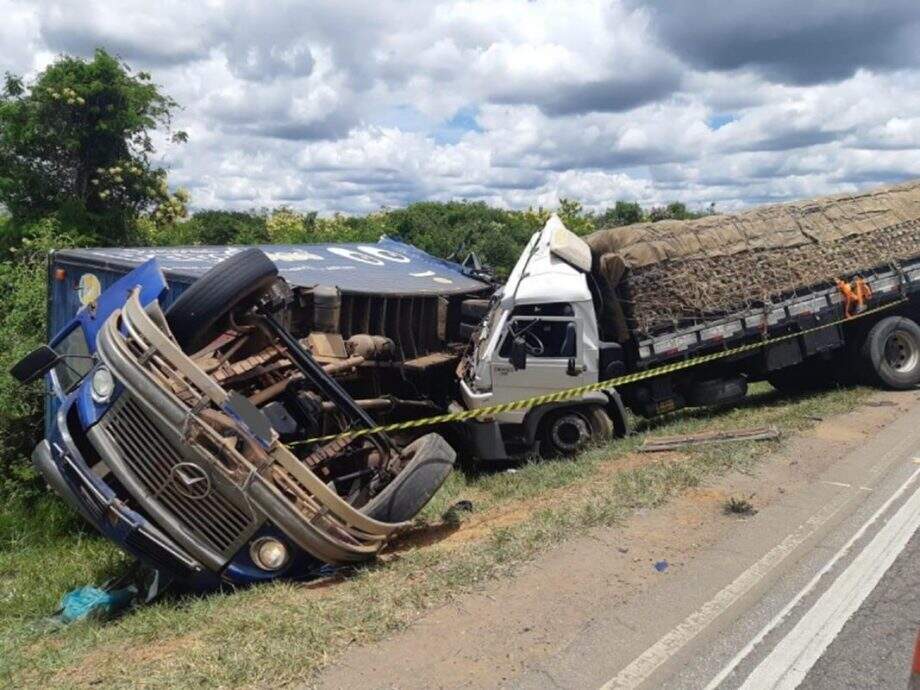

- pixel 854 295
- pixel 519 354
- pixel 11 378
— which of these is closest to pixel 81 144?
pixel 11 378

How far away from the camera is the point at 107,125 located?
17.1 meters

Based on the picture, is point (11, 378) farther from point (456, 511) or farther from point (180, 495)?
point (456, 511)

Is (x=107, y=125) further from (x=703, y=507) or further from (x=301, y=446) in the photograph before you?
(x=703, y=507)

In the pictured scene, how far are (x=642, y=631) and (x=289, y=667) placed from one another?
1.79 meters

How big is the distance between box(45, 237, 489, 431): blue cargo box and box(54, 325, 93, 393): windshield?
0.99 meters

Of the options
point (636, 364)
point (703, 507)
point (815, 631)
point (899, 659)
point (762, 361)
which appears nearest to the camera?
point (899, 659)

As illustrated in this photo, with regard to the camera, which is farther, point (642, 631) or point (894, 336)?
point (894, 336)

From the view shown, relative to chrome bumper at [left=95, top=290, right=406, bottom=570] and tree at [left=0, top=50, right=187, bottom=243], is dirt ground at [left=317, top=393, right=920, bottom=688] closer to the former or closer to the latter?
chrome bumper at [left=95, top=290, right=406, bottom=570]

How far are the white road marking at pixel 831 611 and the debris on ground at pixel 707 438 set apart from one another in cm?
244

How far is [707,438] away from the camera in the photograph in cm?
877

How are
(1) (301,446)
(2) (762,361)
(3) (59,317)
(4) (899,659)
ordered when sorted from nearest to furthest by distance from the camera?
(4) (899,659) → (1) (301,446) → (3) (59,317) → (2) (762,361)

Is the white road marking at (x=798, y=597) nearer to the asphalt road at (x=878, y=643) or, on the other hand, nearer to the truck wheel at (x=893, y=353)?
the asphalt road at (x=878, y=643)

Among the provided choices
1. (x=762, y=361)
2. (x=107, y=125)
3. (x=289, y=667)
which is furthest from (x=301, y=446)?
(x=107, y=125)

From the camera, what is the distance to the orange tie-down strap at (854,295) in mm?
11109
